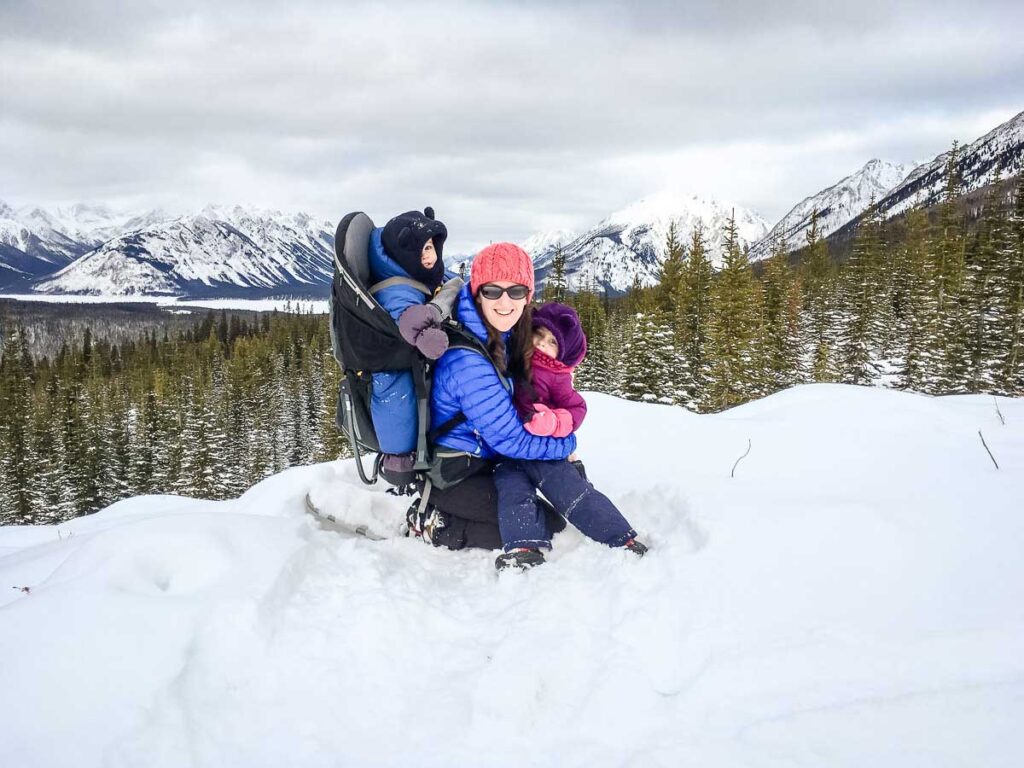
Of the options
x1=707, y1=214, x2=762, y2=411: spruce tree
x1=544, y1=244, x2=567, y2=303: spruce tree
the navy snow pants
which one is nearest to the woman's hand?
the navy snow pants

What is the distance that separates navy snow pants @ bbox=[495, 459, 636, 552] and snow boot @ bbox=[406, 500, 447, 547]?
1.99 feet

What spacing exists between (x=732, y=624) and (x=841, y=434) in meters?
3.42

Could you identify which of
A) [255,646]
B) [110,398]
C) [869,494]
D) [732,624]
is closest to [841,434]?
[869,494]

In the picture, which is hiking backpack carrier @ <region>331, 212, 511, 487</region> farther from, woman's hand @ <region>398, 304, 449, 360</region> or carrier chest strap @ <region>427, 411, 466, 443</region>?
woman's hand @ <region>398, 304, 449, 360</region>

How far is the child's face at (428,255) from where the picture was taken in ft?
14.6

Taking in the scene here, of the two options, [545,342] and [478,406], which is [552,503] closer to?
[478,406]

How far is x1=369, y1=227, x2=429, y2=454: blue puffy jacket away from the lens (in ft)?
13.9

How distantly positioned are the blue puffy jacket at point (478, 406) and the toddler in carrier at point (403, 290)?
0.67 feet

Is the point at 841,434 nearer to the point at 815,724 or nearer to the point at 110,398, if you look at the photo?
the point at 815,724

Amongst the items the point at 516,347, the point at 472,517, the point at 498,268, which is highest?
the point at 498,268

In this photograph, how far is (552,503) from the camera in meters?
4.38

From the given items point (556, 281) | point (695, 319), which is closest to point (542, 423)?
point (695, 319)

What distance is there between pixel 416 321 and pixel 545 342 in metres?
1.17

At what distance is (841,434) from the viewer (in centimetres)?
544
